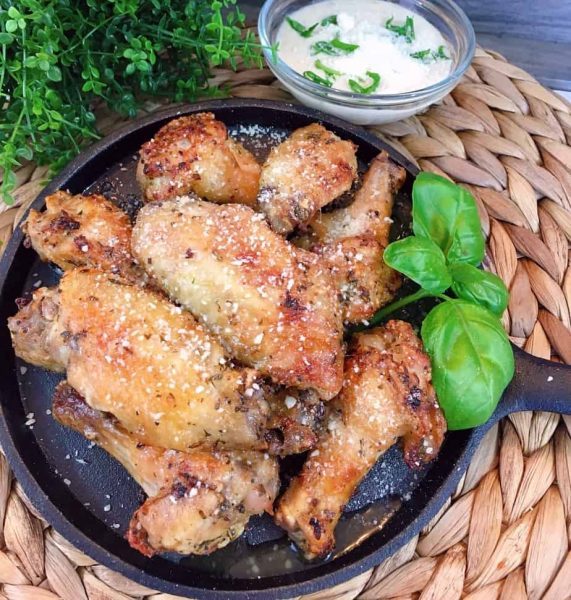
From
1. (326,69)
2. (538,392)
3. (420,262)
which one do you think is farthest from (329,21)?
(538,392)

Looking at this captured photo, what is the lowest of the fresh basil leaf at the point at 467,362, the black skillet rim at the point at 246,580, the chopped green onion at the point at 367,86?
the black skillet rim at the point at 246,580

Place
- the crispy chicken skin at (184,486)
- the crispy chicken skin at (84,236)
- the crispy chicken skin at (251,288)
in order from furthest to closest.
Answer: the crispy chicken skin at (84,236) → the crispy chicken skin at (251,288) → the crispy chicken skin at (184,486)

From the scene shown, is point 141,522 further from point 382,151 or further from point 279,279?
point 382,151

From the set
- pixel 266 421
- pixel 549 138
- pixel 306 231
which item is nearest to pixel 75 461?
pixel 266 421

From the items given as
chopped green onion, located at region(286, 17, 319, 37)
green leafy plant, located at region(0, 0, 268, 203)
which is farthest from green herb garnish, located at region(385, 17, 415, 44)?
green leafy plant, located at region(0, 0, 268, 203)

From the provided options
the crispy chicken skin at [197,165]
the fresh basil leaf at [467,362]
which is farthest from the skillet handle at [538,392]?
the crispy chicken skin at [197,165]

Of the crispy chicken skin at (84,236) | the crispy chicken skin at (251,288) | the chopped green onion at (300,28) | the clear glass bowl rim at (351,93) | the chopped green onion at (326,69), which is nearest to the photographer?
the crispy chicken skin at (251,288)

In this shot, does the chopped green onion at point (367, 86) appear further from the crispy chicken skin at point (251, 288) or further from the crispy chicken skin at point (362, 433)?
the crispy chicken skin at point (362, 433)

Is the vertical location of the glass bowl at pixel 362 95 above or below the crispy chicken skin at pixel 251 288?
above
